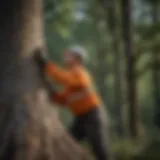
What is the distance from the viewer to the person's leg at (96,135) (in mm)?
6680

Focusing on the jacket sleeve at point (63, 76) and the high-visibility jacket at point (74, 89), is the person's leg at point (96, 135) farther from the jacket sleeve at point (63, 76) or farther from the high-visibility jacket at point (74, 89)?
the jacket sleeve at point (63, 76)

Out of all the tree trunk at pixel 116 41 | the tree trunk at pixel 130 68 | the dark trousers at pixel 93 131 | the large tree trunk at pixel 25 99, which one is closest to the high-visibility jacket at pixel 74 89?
the dark trousers at pixel 93 131

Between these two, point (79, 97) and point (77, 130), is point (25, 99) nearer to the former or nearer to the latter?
point (79, 97)

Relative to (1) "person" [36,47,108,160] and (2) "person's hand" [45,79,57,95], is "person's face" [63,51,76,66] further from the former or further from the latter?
(2) "person's hand" [45,79,57,95]

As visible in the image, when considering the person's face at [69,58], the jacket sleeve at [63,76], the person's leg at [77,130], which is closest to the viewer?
the jacket sleeve at [63,76]

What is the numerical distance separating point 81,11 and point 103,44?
13.5 ft

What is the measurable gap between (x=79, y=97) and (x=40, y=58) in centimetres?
69

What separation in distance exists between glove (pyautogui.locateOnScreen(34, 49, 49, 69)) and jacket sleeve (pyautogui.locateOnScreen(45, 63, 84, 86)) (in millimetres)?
A: 108

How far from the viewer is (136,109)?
12.4 meters

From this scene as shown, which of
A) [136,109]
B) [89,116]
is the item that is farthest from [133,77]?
[89,116]

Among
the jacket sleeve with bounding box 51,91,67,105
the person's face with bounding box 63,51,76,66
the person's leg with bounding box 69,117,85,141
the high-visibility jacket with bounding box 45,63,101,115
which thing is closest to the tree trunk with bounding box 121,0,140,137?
the person's leg with bounding box 69,117,85,141

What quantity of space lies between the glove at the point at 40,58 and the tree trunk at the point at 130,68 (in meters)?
5.51

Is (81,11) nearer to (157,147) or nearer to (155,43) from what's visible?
(155,43)

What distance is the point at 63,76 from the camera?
6.24m
